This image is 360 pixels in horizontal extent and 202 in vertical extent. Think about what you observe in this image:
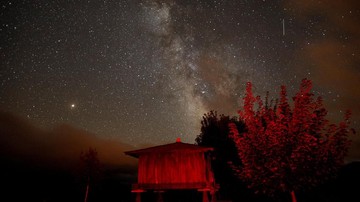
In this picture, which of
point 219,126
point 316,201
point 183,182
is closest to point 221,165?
point 219,126

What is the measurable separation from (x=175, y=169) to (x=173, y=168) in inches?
6.0

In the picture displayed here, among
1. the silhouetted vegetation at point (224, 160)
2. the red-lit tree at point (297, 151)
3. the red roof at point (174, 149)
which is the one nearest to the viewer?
the red-lit tree at point (297, 151)

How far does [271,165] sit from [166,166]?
6923 millimetres

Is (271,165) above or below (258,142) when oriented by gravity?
below

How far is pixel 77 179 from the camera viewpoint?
3531 cm

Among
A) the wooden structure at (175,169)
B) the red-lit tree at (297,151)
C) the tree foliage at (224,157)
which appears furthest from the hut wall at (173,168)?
the tree foliage at (224,157)

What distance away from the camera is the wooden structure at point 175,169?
16.7m

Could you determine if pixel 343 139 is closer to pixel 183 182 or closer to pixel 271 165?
pixel 271 165

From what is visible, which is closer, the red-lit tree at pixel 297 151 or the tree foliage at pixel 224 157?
the red-lit tree at pixel 297 151

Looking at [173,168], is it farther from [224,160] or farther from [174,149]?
[224,160]

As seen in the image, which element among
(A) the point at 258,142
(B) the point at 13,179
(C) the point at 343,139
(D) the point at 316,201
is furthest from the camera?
(B) the point at 13,179

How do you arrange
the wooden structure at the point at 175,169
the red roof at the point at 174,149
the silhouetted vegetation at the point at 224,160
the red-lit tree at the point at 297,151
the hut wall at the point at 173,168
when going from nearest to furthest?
the red-lit tree at the point at 297,151, the red roof at the point at 174,149, the wooden structure at the point at 175,169, the hut wall at the point at 173,168, the silhouetted vegetation at the point at 224,160

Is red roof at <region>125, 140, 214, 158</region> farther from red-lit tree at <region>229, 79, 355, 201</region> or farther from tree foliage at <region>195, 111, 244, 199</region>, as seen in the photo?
tree foliage at <region>195, 111, 244, 199</region>

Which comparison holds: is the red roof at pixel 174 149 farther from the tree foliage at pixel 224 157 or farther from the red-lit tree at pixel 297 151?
the tree foliage at pixel 224 157
